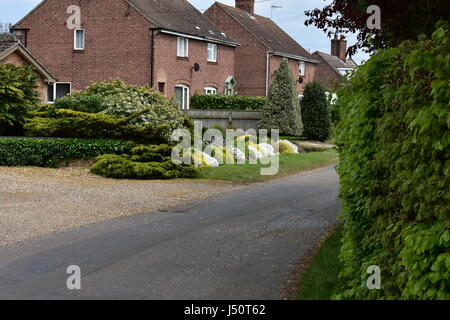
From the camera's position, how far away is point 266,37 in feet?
168

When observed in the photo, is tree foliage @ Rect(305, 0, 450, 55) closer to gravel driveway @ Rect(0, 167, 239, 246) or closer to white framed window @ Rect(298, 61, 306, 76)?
gravel driveway @ Rect(0, 167, 239, 246)

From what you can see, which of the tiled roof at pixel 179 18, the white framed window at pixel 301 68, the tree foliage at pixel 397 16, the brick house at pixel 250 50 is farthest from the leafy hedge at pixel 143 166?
the white framed window at pixel 301 68

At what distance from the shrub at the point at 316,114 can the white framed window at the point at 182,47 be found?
337 inches

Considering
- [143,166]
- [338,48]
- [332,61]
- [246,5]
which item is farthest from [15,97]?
[338,48]

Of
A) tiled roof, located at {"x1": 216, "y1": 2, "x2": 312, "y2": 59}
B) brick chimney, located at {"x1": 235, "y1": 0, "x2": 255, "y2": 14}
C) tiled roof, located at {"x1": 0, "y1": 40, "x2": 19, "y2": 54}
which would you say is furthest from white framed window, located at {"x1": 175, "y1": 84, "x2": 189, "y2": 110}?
brick chimney, located at {"x1": 235, "y1": 0, "x2": 255, "y2": 14}

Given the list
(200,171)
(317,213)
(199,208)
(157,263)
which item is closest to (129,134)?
(200,171)

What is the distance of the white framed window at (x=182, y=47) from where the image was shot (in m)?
39.5

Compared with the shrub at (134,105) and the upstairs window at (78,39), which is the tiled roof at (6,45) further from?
the upstairs window at (78,39)

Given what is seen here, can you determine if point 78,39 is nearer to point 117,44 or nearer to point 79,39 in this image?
point 79,39

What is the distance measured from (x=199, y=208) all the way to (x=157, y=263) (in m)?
5.16

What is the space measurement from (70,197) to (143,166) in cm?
426

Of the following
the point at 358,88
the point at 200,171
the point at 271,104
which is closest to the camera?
the point at 358,88

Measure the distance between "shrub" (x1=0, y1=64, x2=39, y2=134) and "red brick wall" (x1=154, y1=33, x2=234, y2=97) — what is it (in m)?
13.0
